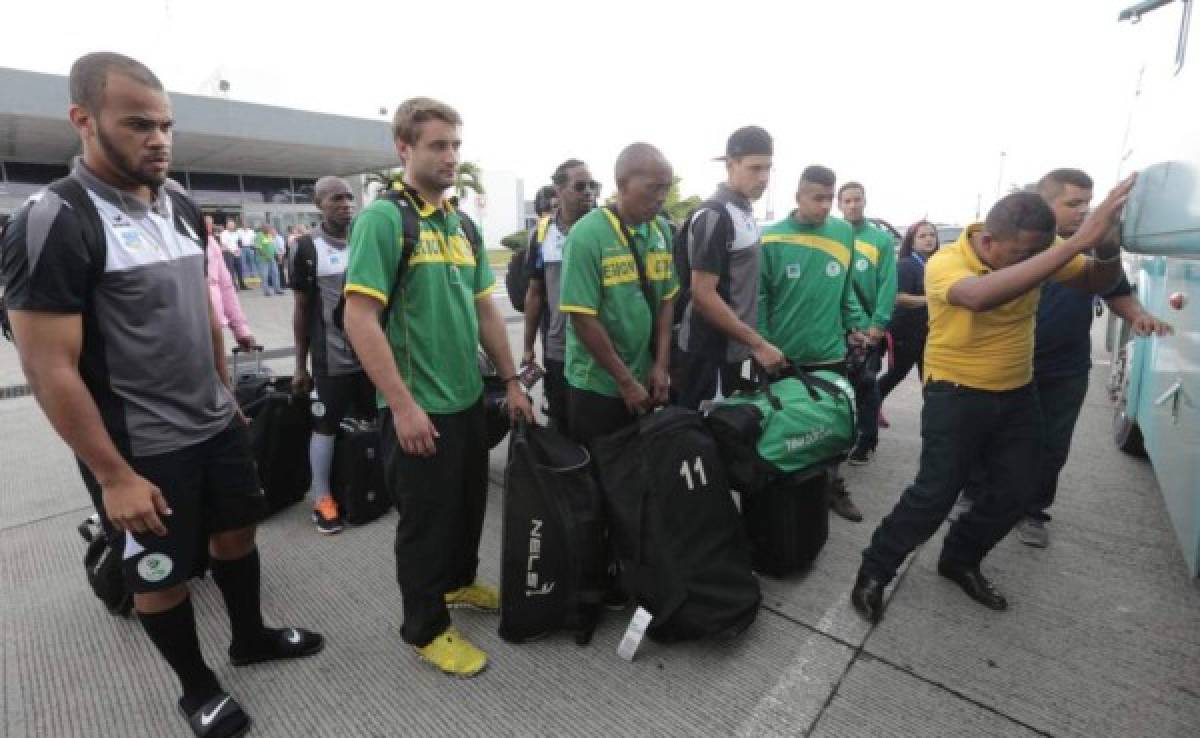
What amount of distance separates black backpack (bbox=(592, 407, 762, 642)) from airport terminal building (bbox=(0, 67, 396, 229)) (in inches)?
615

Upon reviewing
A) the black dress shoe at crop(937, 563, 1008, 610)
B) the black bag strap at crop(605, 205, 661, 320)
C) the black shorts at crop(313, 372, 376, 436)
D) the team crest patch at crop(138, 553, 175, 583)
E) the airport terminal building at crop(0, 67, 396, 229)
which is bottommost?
the black dress shoe at crop(937, 563, 1008, 610)

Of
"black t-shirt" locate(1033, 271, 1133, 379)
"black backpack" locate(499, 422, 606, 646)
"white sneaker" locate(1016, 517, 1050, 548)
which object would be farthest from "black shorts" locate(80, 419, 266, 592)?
"white sneaker" locate(1016, 517, 1050, 548)

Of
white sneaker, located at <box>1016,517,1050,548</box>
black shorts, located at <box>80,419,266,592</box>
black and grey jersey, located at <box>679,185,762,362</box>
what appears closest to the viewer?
black shorts, located at <box>80,419,266,592</box>

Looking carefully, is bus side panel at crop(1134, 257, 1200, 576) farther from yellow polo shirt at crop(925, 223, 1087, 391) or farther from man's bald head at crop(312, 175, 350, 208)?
man's bald head at crop(312, 175, 350, 208)

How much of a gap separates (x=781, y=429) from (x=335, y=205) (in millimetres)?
2610

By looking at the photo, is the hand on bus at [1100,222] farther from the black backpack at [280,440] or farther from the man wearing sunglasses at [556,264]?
the black backpack at [280,440]

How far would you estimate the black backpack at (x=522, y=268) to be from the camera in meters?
4.14

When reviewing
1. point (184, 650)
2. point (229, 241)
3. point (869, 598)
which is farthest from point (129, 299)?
point (229, 241)

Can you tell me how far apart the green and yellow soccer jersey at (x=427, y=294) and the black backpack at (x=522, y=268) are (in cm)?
185

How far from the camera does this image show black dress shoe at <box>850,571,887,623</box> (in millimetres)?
2510

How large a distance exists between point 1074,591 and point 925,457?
1028 mm

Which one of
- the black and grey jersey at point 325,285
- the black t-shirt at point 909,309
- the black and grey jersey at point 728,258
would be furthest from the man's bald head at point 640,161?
the black t-shirt at point 909,309

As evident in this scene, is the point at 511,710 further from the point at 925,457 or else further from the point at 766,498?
the point at 925,457

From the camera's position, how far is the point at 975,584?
267 cm
